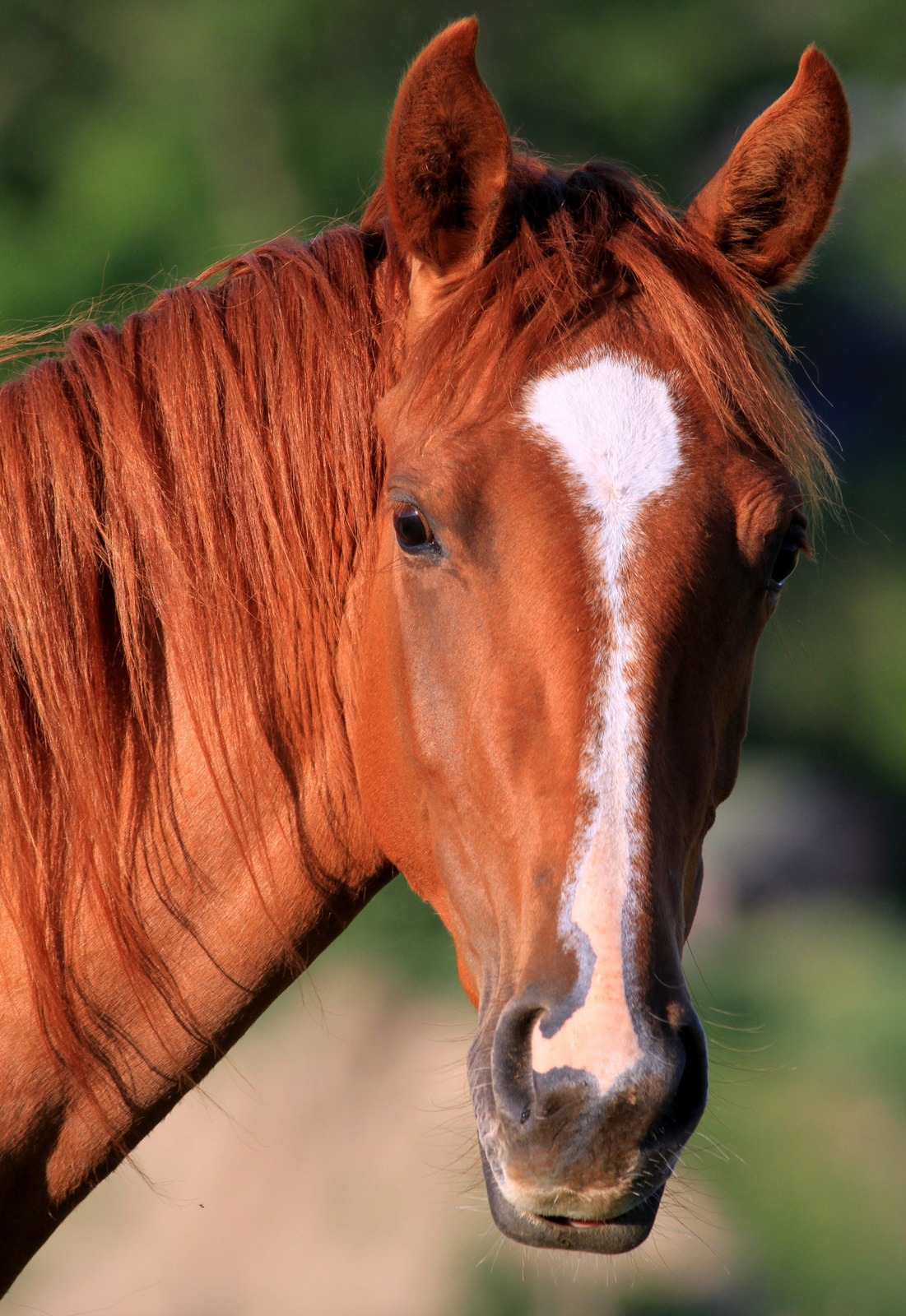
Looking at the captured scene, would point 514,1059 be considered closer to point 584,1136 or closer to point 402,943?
point 584,1136

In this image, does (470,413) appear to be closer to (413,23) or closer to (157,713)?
(157,713)

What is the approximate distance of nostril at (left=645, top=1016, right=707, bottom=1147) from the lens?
959 mm

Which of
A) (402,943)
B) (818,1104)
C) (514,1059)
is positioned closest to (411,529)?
(514,1059)

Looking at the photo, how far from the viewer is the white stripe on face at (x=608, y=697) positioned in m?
0.93

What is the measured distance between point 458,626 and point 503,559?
0.32 feet

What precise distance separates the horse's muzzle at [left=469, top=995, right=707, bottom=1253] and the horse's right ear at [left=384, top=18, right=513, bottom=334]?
93 centimetres

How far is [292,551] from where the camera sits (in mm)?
1326

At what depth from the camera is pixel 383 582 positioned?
1.30m

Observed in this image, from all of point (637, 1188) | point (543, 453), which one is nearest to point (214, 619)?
point (543, 453)

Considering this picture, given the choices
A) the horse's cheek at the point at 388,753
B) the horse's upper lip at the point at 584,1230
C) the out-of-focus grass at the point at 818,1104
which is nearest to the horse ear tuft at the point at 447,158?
the horse's cheek at the point at 388,753

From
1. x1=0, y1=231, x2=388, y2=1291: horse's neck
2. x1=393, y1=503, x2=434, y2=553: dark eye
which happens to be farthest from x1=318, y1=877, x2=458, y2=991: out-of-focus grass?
x1=393, y1=503, x2=434, y2=553: dark eye

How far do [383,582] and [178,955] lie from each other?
55 cm

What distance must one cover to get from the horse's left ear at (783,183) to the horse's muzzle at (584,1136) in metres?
1.04

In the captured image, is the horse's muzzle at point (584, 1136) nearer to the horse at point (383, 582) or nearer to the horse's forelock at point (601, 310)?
the horse at point (383, 582)
